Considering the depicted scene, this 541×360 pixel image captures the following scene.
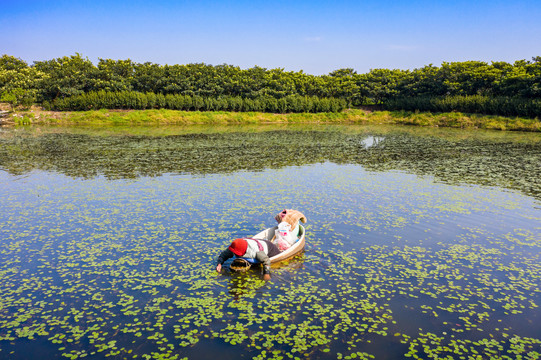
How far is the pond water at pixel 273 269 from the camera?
6379mm

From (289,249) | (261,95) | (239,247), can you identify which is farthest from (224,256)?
(261,95)

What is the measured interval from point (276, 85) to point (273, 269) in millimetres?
66883

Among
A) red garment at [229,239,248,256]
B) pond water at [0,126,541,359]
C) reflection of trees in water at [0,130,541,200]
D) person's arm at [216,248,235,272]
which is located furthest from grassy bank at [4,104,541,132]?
red garment at [229,239,248,256]

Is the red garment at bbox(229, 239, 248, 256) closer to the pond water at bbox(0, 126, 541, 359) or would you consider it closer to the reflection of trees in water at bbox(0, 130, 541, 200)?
the pond water at bbox(0, 126, 541, 359)

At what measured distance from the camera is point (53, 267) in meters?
8.92

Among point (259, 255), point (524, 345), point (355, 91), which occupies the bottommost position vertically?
point (524, 345)

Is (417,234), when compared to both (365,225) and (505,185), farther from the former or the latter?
(505,185)

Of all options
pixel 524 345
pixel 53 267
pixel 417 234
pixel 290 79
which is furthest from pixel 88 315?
pixel 290 79

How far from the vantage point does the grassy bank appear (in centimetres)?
5318

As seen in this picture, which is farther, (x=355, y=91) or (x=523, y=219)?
(x=355, y=91)

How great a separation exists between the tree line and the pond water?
144 ft

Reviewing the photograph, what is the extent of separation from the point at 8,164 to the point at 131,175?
28.0 ft

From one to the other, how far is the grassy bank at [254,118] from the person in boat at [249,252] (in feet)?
171

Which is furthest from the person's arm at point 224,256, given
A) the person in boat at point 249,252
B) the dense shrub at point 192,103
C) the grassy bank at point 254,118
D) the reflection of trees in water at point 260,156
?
the dense shrub at point 192,103
